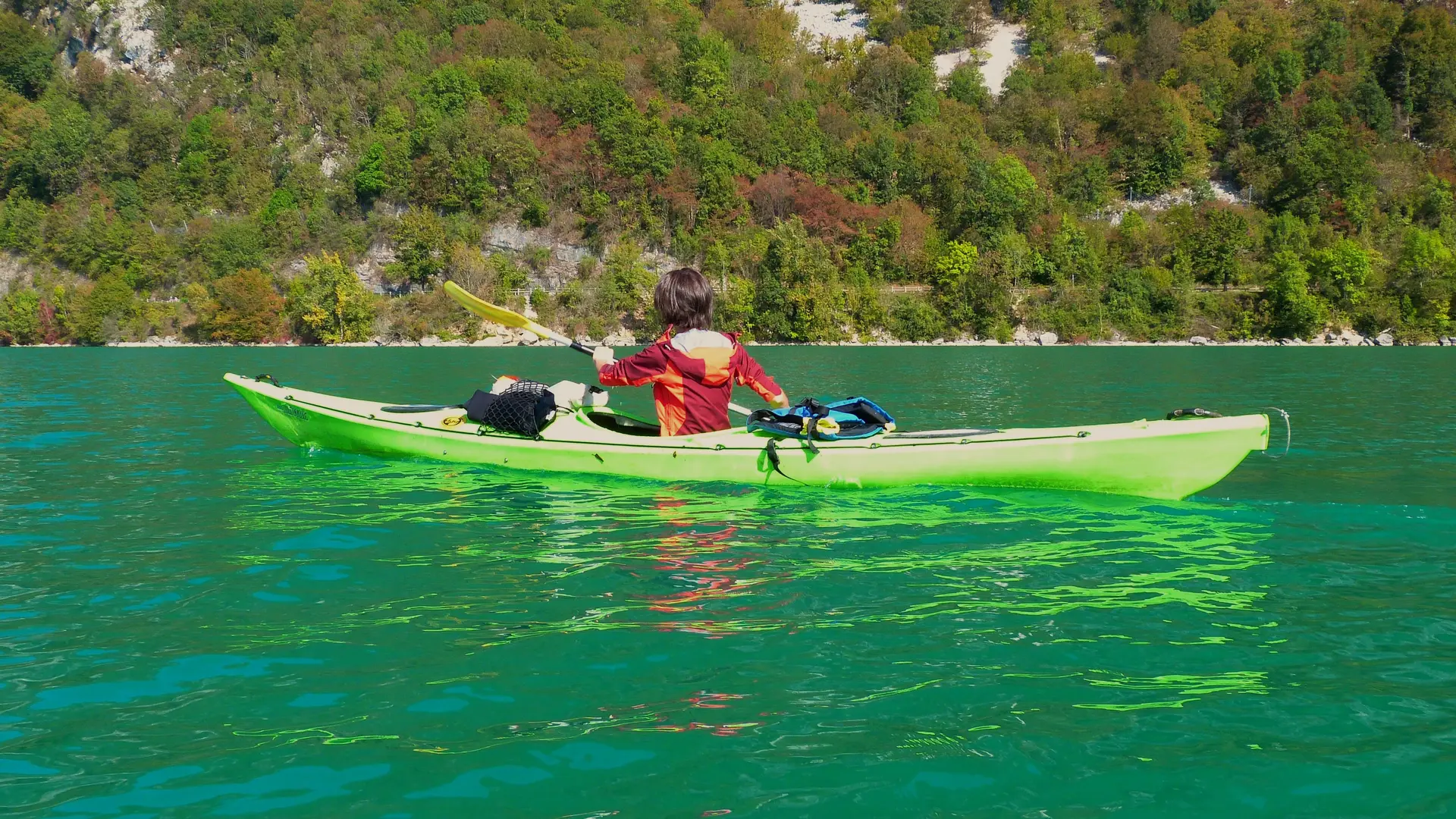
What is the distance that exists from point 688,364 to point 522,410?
189 centimetres

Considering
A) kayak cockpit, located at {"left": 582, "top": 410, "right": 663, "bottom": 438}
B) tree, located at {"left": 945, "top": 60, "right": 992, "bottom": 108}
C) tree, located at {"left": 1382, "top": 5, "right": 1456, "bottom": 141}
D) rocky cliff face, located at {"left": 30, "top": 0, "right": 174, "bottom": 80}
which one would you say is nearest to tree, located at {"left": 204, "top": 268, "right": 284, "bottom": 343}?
rocky cliff face, located at {"left": 30, "top": 0, "right": 174, "bottom": 80}

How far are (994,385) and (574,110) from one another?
49.4 metres

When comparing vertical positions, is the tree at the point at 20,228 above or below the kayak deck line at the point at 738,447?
above

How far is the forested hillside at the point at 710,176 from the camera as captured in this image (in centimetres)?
5069

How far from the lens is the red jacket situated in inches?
281

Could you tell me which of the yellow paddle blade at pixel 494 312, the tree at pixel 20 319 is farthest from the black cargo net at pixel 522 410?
the tree at pixel 20 319

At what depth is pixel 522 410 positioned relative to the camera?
8.34m

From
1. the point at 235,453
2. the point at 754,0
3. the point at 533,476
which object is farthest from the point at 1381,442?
the point at 754,0

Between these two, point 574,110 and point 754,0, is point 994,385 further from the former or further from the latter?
point 754,0

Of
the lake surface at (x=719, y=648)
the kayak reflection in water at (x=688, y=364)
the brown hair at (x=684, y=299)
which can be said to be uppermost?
the brown hair at (x=684, y=299)

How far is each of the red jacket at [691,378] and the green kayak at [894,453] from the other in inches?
7.5

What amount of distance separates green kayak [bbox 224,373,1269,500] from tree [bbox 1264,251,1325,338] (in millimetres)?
46024

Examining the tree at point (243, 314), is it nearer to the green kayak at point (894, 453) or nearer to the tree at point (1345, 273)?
the green kayak at point (894, 453)

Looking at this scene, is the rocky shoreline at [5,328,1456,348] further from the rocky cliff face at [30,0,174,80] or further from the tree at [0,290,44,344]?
the rocky cliff face at [30,0,174,80]
